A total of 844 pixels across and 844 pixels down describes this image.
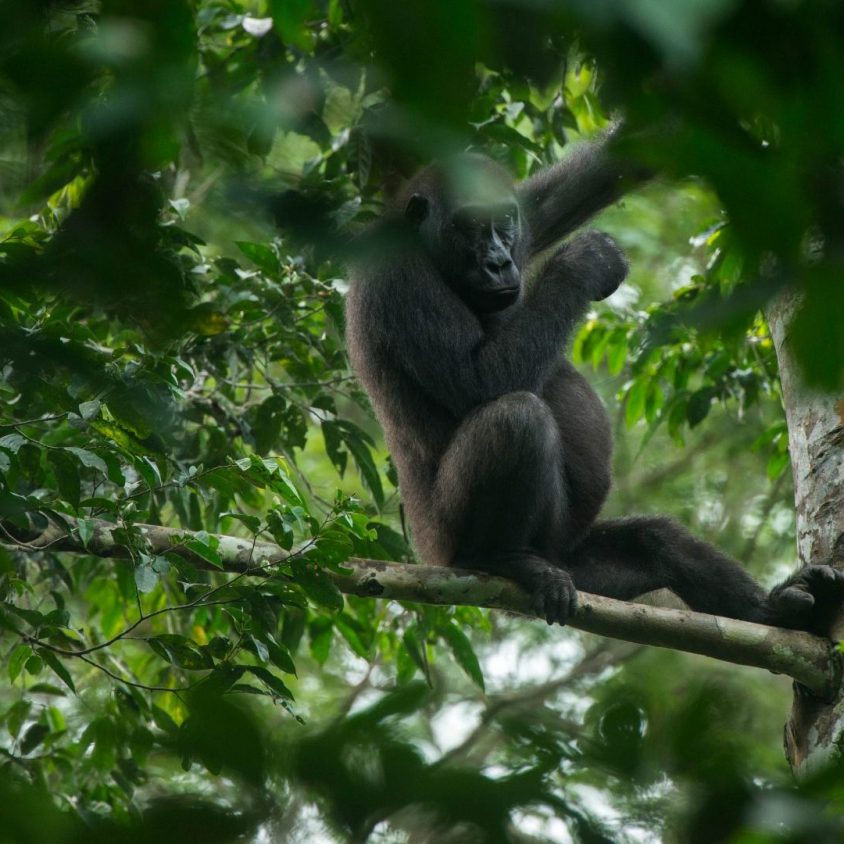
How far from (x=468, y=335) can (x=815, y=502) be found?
82.0 inches

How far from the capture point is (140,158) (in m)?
1.10

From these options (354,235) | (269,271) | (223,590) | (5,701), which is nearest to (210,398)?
(269,271)

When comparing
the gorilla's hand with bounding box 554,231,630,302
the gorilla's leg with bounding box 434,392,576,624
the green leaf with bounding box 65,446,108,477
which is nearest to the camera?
the green leaf with bounding box 65,446,108,477

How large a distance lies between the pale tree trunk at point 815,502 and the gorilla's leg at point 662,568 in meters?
0.52

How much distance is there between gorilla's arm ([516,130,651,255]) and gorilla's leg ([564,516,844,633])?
1868 millimetres

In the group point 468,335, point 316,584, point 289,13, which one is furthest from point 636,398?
point 289,13

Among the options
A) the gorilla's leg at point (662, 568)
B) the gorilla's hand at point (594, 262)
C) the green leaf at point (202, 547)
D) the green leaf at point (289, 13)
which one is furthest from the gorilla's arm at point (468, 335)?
the green leaf at point (289, 13)

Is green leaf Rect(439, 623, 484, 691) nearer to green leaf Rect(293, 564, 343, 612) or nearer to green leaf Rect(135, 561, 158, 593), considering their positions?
green leaf Rect(293, 564, 343, 612)

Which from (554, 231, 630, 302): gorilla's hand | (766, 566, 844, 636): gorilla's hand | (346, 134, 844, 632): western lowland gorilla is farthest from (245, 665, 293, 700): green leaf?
(554, 231, 630, 302): gorilla's hand

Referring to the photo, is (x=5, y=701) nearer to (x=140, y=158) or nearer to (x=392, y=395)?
(x=392, y=395)

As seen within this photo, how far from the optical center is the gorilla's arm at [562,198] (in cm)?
669

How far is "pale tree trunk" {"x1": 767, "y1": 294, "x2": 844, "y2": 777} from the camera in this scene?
486 cm

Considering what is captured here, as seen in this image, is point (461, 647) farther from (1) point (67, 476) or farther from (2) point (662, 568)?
(1) point (67, 476)

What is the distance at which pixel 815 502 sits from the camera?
5164mm
